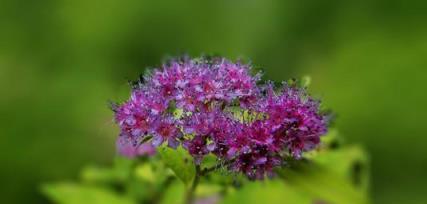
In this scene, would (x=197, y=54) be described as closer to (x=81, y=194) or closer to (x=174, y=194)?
(x=81, y=194)

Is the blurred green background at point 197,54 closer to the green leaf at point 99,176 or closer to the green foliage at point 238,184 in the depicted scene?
the green leaf at point 99,176

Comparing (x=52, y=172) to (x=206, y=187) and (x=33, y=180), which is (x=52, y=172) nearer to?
(x=33, y=180)

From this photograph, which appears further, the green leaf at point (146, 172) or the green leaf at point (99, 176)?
the green leaf at point (99, 176)

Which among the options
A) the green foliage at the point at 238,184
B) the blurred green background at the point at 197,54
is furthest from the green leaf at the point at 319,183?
the blurred green background at the point at 197,54

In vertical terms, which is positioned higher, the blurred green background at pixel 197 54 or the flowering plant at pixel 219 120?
the blurred green background at pixel 197 54

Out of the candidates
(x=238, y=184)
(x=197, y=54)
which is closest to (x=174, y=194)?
(x=238, y=184)

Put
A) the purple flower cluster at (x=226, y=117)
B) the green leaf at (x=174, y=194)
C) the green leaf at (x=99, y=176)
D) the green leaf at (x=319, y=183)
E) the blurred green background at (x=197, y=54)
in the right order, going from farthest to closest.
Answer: the blurred green background at (x=197, y=54), the green leaf at (x=99, y=176), the green leaf at (x=174, y=194), the green leaf at (x=319, y=183), the purple flower cluster at (x=226, y=117)

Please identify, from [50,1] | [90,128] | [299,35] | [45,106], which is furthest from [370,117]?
[50,1]
